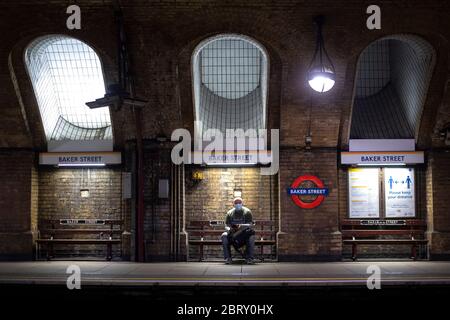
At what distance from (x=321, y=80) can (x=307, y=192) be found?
9.49 feet

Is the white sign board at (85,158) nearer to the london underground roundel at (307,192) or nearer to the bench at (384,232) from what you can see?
the london underground roundel at (307,192)

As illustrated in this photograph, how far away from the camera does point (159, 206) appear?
13.4 meters

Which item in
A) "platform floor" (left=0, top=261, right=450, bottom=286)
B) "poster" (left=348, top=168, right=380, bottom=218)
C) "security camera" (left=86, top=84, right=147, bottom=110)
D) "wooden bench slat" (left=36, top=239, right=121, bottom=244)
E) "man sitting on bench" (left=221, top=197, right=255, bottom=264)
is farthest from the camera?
"poster" (left=348, top=168, right=380, bottom=218)

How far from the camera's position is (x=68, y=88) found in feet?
47.5

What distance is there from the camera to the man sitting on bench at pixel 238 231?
507 inches

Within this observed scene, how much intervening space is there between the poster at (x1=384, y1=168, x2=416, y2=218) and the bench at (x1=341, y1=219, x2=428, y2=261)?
0.26 m

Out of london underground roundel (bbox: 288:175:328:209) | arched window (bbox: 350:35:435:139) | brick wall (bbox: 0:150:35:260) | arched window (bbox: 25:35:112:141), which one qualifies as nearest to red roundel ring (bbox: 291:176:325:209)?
london underground roundel (bbox: 288:175:328:209)

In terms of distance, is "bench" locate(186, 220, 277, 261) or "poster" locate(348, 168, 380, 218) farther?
"poster" locate(348, 168, 380, 218)

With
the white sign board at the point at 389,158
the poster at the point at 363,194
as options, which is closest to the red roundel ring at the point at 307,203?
the poster at the point at 363,194

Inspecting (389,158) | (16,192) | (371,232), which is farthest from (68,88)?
(371,232)

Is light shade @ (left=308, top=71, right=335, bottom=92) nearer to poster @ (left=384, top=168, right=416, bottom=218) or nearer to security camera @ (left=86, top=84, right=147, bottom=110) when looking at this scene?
poster @ (left=384, top=168, right=416, bottom=218)

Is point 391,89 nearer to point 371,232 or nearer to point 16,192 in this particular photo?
point 371,232

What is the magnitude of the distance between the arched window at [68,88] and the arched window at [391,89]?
6313mm

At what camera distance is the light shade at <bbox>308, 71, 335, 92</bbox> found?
37.8ft
